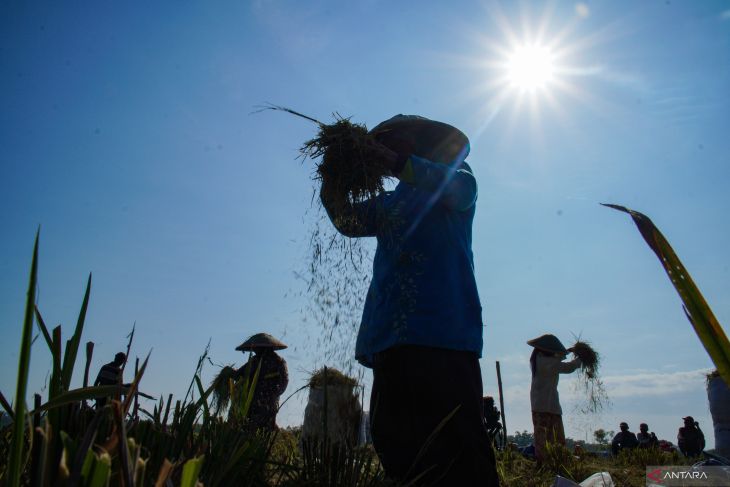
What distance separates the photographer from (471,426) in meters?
2.14

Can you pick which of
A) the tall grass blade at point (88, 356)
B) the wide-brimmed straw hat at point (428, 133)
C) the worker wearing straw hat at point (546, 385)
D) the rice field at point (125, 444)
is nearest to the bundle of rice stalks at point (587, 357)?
the worker wearing straw hat at point (546, 385)

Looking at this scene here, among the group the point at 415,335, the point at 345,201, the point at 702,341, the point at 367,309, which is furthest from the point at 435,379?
the point at 702,341

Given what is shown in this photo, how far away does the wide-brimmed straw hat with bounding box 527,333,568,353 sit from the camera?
23.3 feet

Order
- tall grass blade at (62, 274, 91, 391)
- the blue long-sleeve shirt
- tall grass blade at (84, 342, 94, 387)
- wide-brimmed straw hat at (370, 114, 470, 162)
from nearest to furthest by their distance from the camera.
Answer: tall grass blade at (62, 274, 91, 391) → tall grass blade at (84, 342, 94, 387) → the blue long-sleeve shirt → wide-brimmed straw hat at (370, 114, 470, 162)

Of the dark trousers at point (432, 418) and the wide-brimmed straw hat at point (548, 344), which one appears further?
the wide-brimmed straw hat at point (548, 344)

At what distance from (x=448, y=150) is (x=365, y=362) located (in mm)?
1246

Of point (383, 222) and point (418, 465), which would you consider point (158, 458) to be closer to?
point (418, 465)

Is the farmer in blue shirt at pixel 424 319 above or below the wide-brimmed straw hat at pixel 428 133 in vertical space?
below

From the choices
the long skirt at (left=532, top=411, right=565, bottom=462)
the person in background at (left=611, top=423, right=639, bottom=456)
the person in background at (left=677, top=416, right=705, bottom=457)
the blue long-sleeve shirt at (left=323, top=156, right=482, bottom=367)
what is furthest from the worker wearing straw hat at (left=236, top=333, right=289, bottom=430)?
the person in background at (left=677, top=416, right=705, bottom=457)

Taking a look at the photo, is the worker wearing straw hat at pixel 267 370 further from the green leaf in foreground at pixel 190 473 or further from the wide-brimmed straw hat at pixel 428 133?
the green leaf in foreground at pixel 190 473

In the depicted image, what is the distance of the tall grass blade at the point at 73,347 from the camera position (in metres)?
0.76

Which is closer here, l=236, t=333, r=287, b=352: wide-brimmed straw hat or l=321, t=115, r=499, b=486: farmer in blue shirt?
l=321, t=115, r=499, b=486: farmer in blue shirt

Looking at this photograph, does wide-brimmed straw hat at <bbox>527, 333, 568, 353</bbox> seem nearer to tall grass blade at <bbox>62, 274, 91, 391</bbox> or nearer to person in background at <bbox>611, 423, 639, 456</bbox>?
person in background at <bbox>611, 423, 639, 456</bbox>

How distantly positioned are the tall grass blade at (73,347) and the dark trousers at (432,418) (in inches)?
56.6
